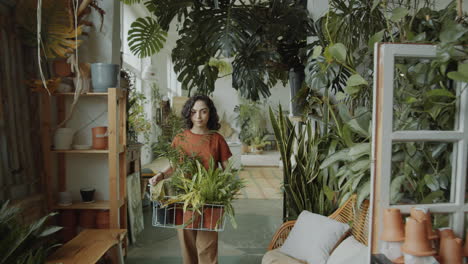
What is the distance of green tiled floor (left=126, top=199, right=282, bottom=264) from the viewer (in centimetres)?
276

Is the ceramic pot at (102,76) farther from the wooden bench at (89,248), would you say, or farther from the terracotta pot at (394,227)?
the terracotta pot at (394,227)

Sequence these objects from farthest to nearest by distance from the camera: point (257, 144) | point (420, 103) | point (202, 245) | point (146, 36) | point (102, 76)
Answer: point (257, 144) → point (146, 36) → point (102, 76) → point (202, 245) → point (420, 103)

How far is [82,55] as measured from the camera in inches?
100

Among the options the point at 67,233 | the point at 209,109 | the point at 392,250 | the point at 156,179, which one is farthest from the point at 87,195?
the point at 392,250

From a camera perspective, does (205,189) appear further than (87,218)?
No

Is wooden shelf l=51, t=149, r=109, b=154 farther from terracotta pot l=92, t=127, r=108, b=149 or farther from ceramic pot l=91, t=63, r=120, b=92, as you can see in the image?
ceramic pot l=91, t=63, r=120, b=92

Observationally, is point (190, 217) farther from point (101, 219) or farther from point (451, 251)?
point (101, 219)

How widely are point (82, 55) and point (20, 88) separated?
1.83ft

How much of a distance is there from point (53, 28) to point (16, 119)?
27.3 inches

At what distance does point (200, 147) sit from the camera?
191 cm

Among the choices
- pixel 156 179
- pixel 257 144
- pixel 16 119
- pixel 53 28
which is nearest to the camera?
pixel 156 179

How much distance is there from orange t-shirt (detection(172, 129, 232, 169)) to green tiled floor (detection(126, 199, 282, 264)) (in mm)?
1233

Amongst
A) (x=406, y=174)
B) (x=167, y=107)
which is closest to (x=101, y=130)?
(x=406, y=174)

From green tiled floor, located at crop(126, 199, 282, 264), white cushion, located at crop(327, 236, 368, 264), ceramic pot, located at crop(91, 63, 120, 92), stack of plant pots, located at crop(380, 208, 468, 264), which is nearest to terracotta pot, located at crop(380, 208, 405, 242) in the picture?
stack of plant pots, located at crop(380, 208, 468, 264)
